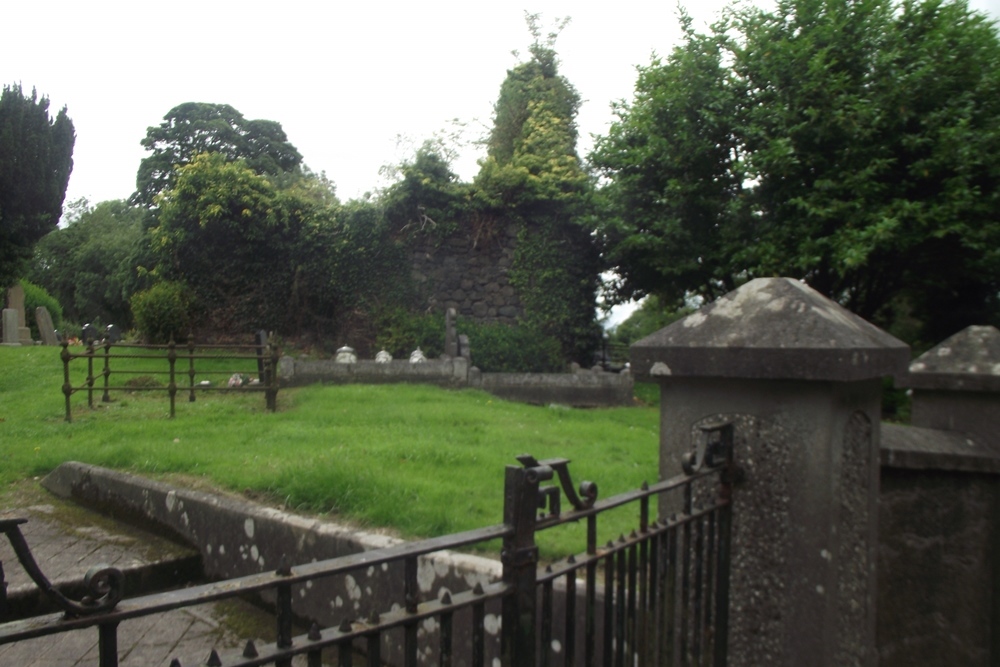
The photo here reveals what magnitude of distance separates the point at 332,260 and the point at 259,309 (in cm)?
206

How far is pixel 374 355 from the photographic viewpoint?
666 inches

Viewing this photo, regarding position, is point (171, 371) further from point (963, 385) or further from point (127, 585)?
point (963, 385)

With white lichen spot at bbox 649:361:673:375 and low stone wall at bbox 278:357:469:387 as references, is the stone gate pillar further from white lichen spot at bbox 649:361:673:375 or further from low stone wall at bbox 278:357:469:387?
low stone wall at bbox 278:357:469:387

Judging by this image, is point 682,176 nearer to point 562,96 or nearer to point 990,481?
point 562,96

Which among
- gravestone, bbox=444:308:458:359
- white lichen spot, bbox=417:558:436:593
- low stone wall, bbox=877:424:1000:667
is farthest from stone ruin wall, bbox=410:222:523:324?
low stone wall, bbox=877:424:1000:667

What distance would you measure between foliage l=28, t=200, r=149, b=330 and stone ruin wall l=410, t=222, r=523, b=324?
20.7 metres

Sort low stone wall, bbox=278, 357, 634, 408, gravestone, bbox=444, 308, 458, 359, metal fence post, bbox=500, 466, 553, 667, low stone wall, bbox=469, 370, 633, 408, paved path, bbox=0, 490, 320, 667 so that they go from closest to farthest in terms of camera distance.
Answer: metal fence post, bbox=500, 466, 553, 667, paved path, bbox=0, 490, 320, 667, low stone wall, bbox=278, 357, 634, 408, low stone wall, bbox=469, 370, 633, 408, gravestone, bbox=444, 308, 458, 359

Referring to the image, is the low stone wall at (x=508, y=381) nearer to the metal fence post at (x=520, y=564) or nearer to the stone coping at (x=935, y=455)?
the stone coping at (x=935, y=455)

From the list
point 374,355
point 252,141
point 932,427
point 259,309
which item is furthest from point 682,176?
point 252,141

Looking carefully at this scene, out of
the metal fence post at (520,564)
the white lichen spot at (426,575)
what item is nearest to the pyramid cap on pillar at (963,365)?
the white lichen spot at (426,575)

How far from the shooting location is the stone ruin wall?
17.5 meters

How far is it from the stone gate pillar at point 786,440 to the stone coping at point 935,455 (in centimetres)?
72

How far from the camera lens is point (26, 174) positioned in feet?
77.8

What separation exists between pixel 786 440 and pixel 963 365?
1.64 m
